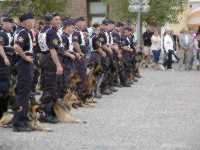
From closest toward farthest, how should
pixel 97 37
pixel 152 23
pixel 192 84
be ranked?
pixel 97 37 < pixel 192 84 < pixel 152 23

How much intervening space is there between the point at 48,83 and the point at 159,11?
2148 cm

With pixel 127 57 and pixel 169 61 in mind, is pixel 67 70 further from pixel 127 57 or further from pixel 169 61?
pixel 169 61

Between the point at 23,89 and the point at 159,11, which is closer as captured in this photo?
the point at 23,89

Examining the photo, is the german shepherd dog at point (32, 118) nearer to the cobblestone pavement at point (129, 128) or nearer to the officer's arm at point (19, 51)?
the cobblestone pavement at point (129, 128)

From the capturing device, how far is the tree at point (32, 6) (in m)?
23.4

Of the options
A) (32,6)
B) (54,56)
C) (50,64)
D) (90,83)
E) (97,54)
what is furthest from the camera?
(32,6)

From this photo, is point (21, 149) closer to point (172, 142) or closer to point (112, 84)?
point (172, 142)

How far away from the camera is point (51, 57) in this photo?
12.1 m

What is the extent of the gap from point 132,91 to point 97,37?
3.02m

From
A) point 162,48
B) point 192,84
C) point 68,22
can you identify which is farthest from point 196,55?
point 68,22

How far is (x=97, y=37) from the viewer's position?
17.0 metres

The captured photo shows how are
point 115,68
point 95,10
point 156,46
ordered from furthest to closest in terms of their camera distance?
point 95,10
point 156,46
point 115,68

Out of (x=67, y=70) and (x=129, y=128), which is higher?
(x=67, y=70)

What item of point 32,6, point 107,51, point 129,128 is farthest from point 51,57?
point 32,6
